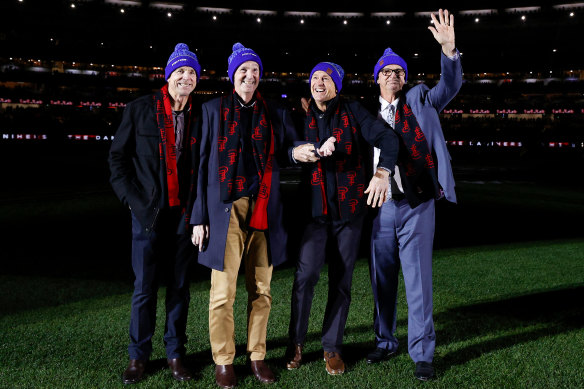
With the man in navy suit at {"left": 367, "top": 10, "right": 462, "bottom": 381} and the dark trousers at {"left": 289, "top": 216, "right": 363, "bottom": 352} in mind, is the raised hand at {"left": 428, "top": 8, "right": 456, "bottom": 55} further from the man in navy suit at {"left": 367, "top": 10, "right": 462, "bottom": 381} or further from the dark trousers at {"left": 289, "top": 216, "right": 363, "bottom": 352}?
the dark trousers at {"left": 289, "top": 216, "right": 363, "bottom": 352}

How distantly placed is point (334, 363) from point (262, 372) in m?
0.52

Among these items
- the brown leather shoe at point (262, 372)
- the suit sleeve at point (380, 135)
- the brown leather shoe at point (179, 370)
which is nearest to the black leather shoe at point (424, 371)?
the brown leather shoe at point (262, 372)

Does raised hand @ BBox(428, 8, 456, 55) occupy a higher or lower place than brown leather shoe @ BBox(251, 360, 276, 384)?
higher

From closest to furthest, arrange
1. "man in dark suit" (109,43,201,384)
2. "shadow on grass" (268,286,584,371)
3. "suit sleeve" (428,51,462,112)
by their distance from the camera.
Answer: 1. "man in dark suit" (109,43,201,384)
2. "suit sleeve" (428,51,462,112)
3. "shadow on grass" (268,286,584,371)

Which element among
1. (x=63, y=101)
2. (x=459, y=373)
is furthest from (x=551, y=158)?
(x=63, y=101)

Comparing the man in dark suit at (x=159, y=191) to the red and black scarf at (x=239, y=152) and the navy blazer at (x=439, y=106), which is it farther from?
the navy blazer at (x=439, y=106)

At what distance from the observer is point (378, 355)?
3.79m

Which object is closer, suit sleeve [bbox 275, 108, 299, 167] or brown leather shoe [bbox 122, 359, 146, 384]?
brown leather shoe [bbox 122, 359, 146, 384]

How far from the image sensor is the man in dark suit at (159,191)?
347cm

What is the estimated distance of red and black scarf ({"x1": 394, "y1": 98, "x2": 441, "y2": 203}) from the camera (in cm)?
364

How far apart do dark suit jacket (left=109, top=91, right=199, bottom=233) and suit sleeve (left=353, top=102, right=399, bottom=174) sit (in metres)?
→ 1.19

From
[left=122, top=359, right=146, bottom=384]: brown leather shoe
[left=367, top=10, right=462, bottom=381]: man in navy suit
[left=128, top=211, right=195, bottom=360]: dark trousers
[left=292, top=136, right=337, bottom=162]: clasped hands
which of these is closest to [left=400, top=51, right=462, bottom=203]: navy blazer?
[left=367, top=10, right=462, bottom=381]: man in navy suit

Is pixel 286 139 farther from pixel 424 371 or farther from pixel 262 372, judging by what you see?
pixel 424 371

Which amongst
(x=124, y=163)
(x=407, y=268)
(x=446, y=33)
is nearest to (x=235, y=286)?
(x=124, y=163)
